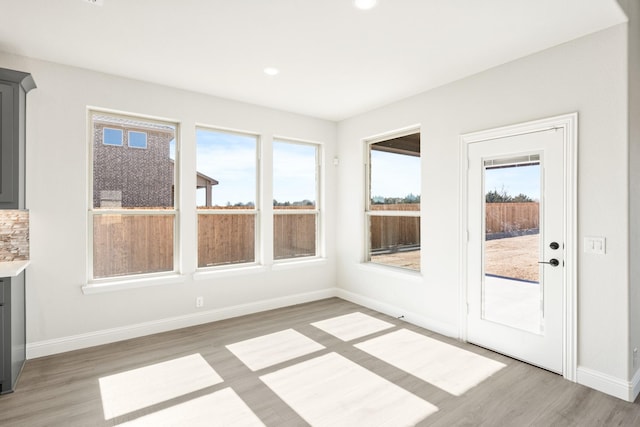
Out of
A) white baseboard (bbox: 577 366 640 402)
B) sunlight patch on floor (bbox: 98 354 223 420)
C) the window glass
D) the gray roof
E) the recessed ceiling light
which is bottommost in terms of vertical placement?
sunlight patch on floor (bbox: 98 354 223 420)

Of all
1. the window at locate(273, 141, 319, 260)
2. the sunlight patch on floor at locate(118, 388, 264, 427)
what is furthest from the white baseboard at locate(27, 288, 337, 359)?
the sunlight patch on floor at locate(118, 388, 264, 427)

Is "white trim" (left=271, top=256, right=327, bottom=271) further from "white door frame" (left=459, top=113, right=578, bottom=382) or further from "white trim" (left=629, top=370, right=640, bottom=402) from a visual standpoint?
"white trim" (left=629, top=370, right=640, bottom=402)

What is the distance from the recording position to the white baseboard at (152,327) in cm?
321

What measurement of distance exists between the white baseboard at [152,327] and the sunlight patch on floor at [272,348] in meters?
0.83

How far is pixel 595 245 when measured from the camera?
8.57 feet

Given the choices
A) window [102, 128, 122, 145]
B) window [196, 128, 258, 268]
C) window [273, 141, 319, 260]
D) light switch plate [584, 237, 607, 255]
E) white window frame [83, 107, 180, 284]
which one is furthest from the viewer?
window [273, 141, 319, 260]

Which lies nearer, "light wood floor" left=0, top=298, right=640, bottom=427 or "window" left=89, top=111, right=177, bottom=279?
"light wood floor" left=0, top=298, right=640, bottom=427

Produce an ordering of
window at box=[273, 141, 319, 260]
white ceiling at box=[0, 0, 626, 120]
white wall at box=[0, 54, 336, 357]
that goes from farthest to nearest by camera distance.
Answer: window at box=[273, 141, 319, 260], white wall at box=[0, 54, 336, 357], white ceiling at box=[0, 0, 626, 120]

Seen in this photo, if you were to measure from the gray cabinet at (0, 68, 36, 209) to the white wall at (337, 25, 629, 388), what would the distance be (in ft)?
12.4

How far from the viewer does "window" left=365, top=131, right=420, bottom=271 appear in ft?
14.0

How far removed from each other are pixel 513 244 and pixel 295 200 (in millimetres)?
2958

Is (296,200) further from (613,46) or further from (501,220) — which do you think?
(613,46)

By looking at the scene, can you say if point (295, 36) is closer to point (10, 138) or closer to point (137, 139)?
point (137, 139)

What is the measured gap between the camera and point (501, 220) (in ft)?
10.6
